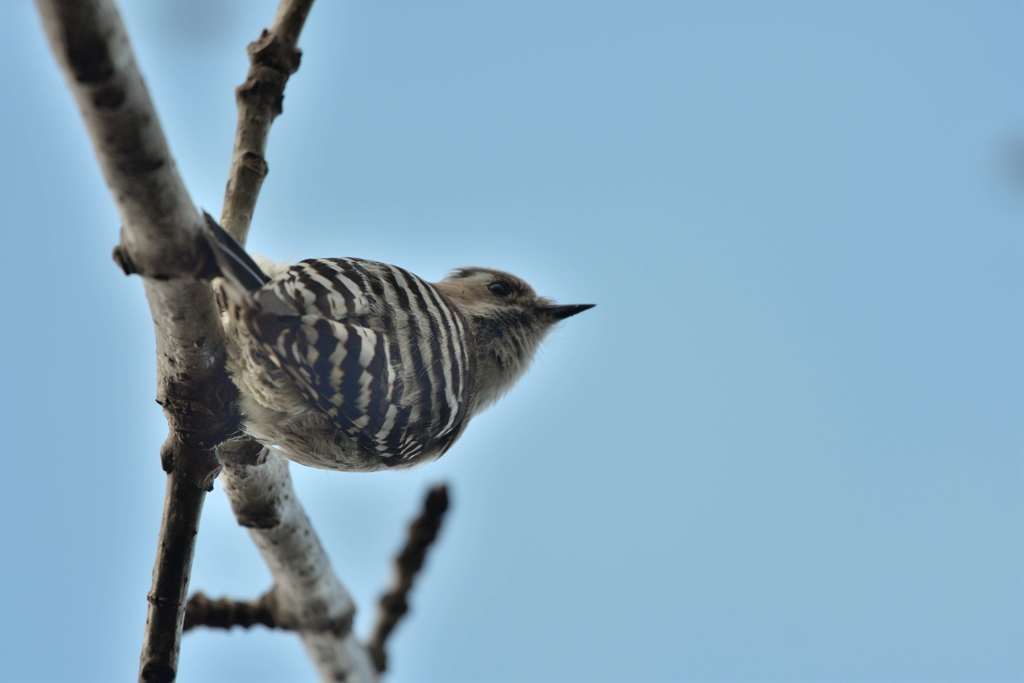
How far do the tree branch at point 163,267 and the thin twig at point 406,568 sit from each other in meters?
1.98

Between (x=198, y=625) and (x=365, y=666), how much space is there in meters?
0.88

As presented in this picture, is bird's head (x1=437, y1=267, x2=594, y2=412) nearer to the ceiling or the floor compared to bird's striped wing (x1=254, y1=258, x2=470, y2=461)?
nearer to the ceiling

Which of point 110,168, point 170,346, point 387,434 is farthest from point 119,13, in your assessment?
point 387,434

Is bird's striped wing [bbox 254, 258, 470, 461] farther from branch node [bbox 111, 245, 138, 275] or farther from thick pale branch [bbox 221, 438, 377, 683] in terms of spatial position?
branch node [bbox 111, 245, 138, 275]

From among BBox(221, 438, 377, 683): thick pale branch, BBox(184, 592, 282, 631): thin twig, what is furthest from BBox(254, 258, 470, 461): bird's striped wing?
BBox(184, 592, 282, 631): thin twig

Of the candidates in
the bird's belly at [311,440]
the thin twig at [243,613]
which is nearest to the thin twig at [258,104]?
the bird's belly at [311,440]

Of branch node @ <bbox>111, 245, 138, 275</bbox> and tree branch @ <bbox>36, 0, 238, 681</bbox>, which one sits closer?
tree branch @ <bbox>36, 0, 238, 681</bbox>

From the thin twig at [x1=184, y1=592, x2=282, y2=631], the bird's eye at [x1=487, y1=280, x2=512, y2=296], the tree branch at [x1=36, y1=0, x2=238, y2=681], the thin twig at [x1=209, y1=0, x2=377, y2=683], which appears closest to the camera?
the tree branch at [x1=36, y1=0, x2=238, y2=681]

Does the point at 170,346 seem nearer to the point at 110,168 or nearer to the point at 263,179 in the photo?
the point at 110,168

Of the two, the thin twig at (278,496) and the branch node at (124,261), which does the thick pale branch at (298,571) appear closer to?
the thin twig at (278,496)

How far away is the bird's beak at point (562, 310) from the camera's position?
23.7 feet

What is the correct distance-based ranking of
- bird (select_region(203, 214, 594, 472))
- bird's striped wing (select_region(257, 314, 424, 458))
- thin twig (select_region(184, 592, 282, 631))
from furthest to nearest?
1. thin twig (select_region(184, 592, 282, 631))
2. bird's striped wing (select_region(257, 314, 424, 458))
3. bird (select_region(203, 214, 594, 472))

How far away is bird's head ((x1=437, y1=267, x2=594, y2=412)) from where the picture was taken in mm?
6672

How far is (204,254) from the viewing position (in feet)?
10.7
